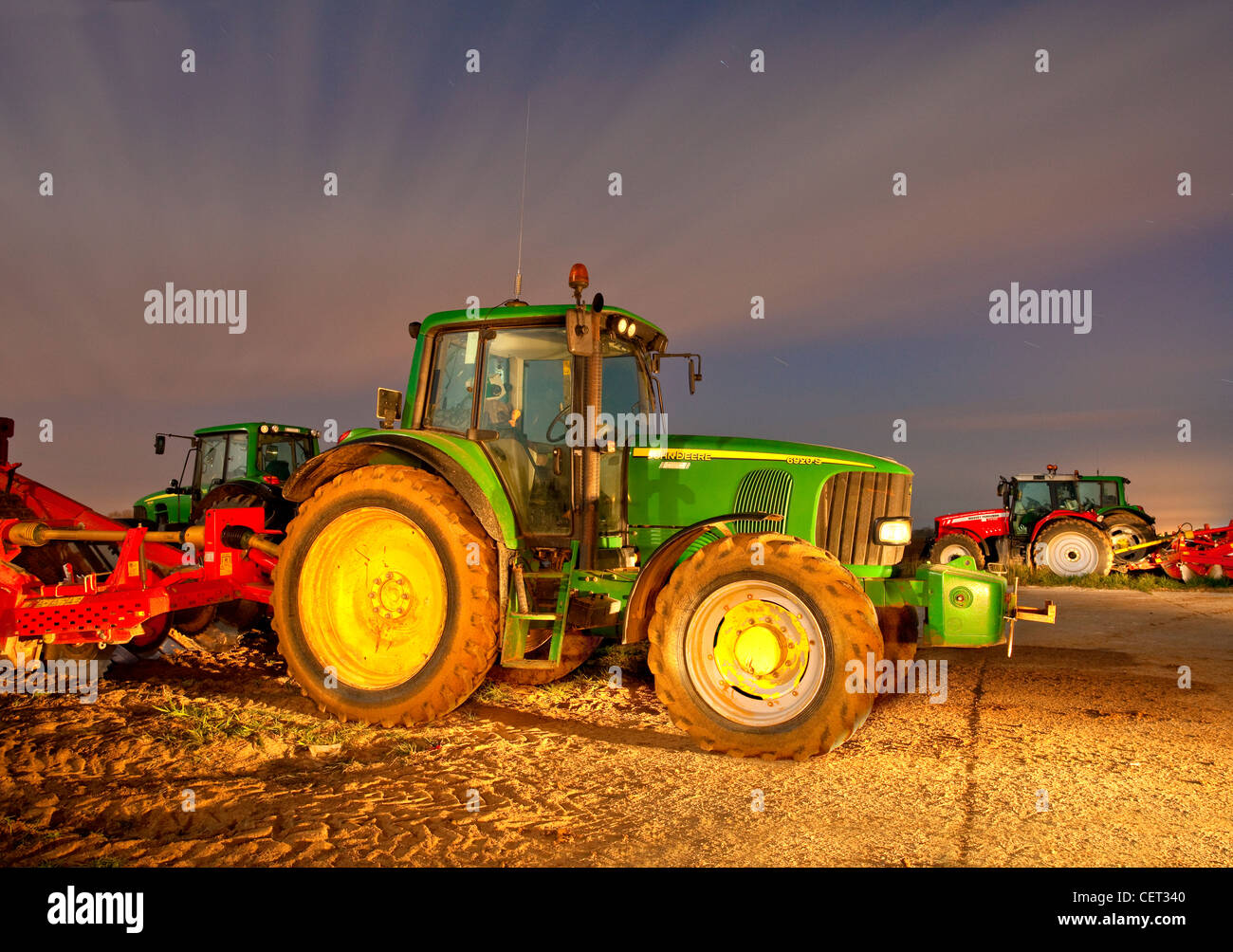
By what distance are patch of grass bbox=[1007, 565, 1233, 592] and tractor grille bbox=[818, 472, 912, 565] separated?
37.0ft

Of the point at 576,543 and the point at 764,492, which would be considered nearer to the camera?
the point at 576,543

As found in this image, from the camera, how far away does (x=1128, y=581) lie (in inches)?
626

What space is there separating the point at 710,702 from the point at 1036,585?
14089mm

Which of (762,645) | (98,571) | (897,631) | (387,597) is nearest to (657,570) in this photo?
(762,645)

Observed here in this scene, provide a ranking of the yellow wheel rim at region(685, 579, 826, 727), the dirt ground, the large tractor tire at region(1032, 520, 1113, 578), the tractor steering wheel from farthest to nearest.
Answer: the large tractor tire at region(1032, 520, 1113, 578), the tractor steering wheel, the yellow wheel rim at region(685, 579, 826, 727), the dirt ground

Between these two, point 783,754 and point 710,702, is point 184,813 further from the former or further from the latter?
point 783,754

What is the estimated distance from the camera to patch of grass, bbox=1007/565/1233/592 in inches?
601

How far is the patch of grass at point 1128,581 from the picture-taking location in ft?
50.1

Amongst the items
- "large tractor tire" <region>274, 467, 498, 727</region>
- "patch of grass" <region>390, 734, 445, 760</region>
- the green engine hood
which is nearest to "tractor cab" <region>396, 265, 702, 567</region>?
the green engine hood

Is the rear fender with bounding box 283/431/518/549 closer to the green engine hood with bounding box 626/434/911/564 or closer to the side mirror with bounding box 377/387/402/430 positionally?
the side mirror with bounding box 377/387/402/430

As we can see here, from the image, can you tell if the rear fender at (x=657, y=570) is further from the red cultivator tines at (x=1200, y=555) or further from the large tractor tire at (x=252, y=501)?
the red cultivator tines at (x=1200, y=555)

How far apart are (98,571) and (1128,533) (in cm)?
1839

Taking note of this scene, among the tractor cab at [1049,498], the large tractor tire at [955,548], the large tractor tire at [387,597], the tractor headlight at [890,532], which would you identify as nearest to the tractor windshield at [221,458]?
the large tractor tire at [387,597]

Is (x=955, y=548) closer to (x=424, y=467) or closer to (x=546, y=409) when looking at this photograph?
(x=546, y=409)
